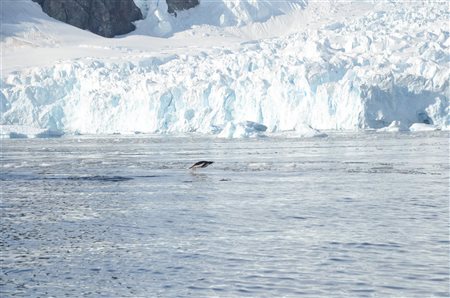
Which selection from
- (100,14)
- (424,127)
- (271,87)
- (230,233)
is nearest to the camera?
(230,233)

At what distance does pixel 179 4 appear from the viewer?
362 ft

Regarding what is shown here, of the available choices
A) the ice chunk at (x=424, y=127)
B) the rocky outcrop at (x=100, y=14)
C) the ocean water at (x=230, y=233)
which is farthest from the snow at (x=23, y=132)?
the rocky outcrop at (x=100, y=14)

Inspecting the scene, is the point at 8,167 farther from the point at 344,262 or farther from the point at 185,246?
the point at 344,262

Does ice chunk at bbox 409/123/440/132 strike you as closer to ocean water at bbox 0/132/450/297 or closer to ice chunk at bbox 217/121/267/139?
ice chunk at bbox 217/121/267/139

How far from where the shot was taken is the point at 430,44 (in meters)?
57.9

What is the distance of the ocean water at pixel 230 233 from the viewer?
8.87m

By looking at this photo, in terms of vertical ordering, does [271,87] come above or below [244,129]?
above

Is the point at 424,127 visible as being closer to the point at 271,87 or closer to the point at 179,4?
the point at 271,87

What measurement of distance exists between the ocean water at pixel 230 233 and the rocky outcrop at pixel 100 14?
89983mm

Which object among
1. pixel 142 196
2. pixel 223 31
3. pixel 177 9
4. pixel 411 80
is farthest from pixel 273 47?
pixel 142 196

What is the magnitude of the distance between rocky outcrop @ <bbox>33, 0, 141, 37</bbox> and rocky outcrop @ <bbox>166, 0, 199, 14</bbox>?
5273 mm

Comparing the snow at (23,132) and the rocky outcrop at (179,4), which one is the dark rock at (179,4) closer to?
the rocky outcrop at (179,4)

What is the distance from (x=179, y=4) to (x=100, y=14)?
1176 cm

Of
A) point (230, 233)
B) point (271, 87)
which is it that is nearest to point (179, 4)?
point (271, 87)
